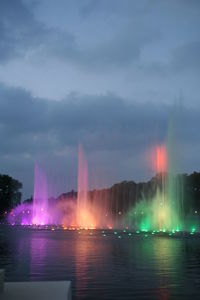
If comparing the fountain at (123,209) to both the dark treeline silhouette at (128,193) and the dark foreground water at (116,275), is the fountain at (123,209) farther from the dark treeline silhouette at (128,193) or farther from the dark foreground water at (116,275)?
the dark foreground water at (116,275)

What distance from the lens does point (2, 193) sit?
96438 millimetres

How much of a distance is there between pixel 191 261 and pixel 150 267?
12.6ft

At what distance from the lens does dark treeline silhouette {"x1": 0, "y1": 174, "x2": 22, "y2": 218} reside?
94562mm

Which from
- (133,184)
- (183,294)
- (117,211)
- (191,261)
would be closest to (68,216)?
(117,211)

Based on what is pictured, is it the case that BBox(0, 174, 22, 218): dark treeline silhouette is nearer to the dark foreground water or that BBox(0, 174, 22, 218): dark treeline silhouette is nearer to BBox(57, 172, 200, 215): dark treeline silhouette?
BBox(57, 172, 200, 215): dark treeline silhouette

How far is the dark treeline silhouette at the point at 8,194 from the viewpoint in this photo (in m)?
94.6

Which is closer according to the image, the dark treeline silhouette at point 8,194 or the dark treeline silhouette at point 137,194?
the dark treeline silhouette at point 137,194

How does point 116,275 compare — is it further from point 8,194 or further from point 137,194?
point 137,194

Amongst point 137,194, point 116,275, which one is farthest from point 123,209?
point 116,275

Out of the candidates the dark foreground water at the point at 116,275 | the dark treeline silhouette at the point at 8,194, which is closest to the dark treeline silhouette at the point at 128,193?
the dark treeline silhouette at the point at 8,194

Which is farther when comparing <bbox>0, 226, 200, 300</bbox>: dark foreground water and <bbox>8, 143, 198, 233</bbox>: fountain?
<bbox>8, 143, 198, 233</bbox>: fountain

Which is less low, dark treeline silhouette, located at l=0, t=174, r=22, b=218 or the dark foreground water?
dark treeline silhouette, located at l=0, t=174, r=22, b=218

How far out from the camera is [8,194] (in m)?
97.1

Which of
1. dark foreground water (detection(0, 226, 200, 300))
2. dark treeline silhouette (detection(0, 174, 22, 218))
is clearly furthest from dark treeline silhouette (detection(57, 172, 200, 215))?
dark foreground water (detection(0, 226, 200, 300))
